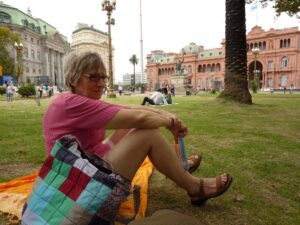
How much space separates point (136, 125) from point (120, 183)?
0.45 m

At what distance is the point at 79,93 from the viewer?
1974mm

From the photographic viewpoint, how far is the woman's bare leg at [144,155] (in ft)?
6.32

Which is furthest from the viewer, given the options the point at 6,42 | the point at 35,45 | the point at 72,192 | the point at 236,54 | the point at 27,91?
the point at 35,45

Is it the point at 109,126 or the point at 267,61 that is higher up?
the point at 267,61

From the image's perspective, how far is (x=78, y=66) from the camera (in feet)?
6.30

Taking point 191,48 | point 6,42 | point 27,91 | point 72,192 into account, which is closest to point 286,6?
point 72,192

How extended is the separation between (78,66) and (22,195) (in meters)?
1.30

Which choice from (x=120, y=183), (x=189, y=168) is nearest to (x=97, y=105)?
(x=120, y=183)

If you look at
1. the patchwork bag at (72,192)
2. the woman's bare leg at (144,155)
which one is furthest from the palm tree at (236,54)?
the patchwork bag at (72,192)

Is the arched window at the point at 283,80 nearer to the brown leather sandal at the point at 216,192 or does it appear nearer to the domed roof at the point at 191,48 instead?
the domed roof at the point at 191,48

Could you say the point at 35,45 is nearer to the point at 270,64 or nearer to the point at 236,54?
the point at 270,64

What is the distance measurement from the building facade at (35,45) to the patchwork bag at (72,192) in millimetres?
58051

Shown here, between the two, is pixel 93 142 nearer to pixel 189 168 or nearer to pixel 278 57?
pixel 189 168

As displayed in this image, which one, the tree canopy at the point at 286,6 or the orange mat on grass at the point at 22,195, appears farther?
the tree canopy at the point at 286,6
